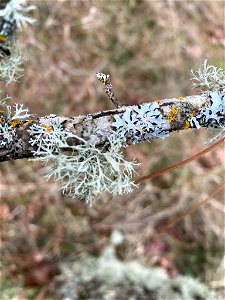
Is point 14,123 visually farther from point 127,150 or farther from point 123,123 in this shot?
point 127,150

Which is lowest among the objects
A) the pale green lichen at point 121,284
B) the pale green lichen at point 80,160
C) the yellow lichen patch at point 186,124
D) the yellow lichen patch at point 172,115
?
the pale green lichen at point 121,284

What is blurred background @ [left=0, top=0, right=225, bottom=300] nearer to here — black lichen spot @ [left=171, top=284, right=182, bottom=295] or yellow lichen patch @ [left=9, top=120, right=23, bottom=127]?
black lichen spot @ [left=171, top=284, right=182, bottom=295]

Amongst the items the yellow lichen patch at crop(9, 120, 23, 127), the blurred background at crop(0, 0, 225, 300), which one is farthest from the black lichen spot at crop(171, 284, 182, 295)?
the yellow lichen patch at crop(9, 120, 23, 127)

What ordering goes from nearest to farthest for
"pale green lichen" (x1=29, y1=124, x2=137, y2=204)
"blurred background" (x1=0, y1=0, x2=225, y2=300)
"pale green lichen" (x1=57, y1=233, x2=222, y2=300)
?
"pale green lichen" (x1=29, y1=124, x2=137, y2=204)
"pale green lichen" (x1=57, y1=233, x2=222, y2=300)
"blurred background" (x1=0, y1=0, x2=225, y2=300)

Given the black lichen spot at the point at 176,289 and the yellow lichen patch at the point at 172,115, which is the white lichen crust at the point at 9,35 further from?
the black lichen spot at the point at 176,289

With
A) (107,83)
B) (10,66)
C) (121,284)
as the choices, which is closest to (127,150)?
(121,284)

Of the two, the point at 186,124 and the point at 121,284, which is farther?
the point at 121,284

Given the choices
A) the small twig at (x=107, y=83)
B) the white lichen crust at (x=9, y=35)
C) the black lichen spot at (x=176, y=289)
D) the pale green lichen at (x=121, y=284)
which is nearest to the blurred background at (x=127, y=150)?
the pale green lichen at (x=121, y=284)

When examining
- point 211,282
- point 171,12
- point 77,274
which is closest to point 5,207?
point 77,274
